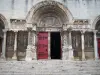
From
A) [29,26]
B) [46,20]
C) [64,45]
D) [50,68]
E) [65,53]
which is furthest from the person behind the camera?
[46,20]

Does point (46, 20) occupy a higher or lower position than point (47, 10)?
lower

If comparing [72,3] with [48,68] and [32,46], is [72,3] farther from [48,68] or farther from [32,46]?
[48,68]

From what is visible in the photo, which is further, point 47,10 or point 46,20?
point 46,20

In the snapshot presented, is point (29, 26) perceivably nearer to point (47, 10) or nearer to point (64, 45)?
point (47, 10)

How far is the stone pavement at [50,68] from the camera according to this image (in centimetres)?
1072

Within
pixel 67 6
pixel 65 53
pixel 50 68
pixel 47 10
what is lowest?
pixel 50 68

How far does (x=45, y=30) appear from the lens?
16469 mm

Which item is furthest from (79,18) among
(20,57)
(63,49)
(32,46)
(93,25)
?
(20,57)

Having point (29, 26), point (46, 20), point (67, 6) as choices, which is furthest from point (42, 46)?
point (67, 6)

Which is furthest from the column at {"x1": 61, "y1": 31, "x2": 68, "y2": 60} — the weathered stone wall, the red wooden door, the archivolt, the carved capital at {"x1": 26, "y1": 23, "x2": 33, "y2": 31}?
the carved capital at {"x1": 26, "y1": 23, "x2": 33, "y2": 31}

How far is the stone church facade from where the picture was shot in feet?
50.9

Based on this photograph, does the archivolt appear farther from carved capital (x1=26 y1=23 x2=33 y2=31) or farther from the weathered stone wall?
the weathered stone wall

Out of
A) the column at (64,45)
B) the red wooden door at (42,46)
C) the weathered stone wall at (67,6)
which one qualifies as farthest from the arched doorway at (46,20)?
the weathered stone wall at (67,6)

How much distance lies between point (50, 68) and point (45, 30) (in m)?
5.82
